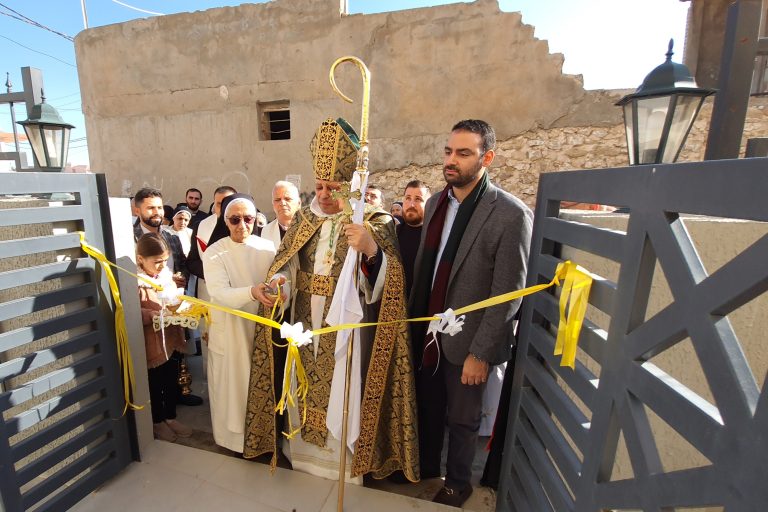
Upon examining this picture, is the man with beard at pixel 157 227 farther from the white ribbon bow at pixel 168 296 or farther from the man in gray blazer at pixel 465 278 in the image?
the man in gray blazer at pixel 465 278

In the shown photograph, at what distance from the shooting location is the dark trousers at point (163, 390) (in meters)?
3.07

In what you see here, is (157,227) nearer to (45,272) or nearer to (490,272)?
(45,272)

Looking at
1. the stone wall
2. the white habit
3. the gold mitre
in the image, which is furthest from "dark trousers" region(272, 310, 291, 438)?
the stone wall

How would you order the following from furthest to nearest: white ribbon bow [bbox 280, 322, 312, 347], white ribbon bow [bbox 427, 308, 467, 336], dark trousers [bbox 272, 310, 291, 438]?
dark trousers [bbox 272, 310, 291, 438], white ribbon bow [bbox 280, 322, 312, 347], white ribbon bow [bbox 427, 308, 467, 336]

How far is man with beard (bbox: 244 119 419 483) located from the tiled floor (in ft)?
0.46

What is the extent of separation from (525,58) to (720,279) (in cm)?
677

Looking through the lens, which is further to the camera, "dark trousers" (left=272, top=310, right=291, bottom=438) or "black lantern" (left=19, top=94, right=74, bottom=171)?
"black lantern" (left=19, top=94, right=74, bottom=171)

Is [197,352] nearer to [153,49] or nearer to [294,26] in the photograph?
[294,26]

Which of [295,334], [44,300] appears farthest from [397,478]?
[44,300]

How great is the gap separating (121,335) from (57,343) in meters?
0.32

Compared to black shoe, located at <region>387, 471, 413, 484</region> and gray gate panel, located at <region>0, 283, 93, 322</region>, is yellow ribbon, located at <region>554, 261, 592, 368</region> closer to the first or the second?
black shoe, located at <region>387, 471, 413, 484</region>

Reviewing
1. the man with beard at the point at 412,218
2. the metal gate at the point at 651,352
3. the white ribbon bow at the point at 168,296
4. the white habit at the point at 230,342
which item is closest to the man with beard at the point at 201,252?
the white ribbon bow at the point at 168,296

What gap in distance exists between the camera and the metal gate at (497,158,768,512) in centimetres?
76

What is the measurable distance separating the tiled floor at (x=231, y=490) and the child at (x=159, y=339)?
1.17ft
